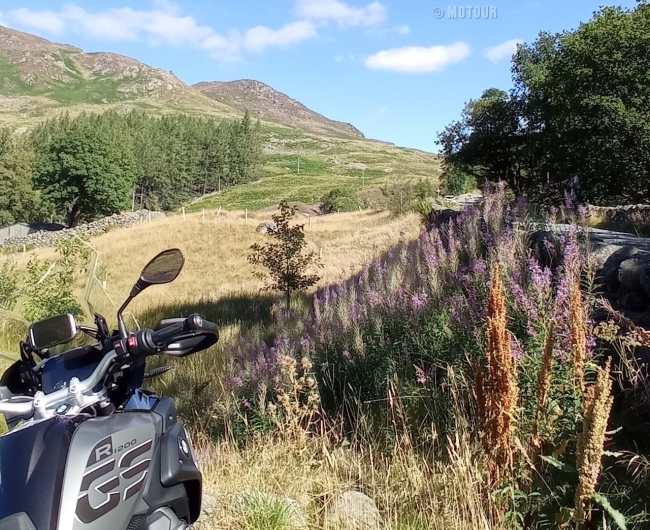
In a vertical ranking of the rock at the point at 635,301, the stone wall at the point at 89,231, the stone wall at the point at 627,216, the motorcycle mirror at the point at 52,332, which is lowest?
the stone wall at the point at 89,231

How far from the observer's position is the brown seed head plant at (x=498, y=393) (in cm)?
263

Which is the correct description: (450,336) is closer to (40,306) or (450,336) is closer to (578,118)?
(40,306)

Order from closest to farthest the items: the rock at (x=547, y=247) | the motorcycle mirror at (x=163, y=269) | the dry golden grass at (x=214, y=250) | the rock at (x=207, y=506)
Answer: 1. the motorcycle mirror at (x=163, y=269)
2. the rock at (x=207, y=506)
3. the rock at (x=547, y=247)
4. the dry golden grass at (x=214, y=250)

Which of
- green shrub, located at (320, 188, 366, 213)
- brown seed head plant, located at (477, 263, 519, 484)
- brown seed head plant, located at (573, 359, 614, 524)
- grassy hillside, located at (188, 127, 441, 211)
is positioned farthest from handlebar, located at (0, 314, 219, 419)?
grassy hillside, located at (188, 127, 441, 211)

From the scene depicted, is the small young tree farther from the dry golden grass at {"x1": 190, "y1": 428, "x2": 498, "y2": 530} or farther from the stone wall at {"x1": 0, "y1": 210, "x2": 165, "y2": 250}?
the stone wall at {"x1": 0, "y1": 210, "x2": 165, "y2": 250}

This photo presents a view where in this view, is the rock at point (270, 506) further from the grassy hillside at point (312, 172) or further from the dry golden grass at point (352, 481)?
the grassy hillside at point (312, 172)

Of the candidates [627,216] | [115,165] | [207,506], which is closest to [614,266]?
[207,506]

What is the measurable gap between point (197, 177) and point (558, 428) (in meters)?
102

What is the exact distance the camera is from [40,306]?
9039 mm

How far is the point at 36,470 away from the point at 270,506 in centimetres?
180

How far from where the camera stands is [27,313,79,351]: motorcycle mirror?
226 cm

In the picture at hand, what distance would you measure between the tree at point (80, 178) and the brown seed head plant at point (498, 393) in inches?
2753

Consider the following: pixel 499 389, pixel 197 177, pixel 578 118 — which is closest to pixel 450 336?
pixel 499 389

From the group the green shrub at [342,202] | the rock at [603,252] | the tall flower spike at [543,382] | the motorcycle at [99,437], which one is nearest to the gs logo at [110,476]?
the motorcycle at [99,437]
